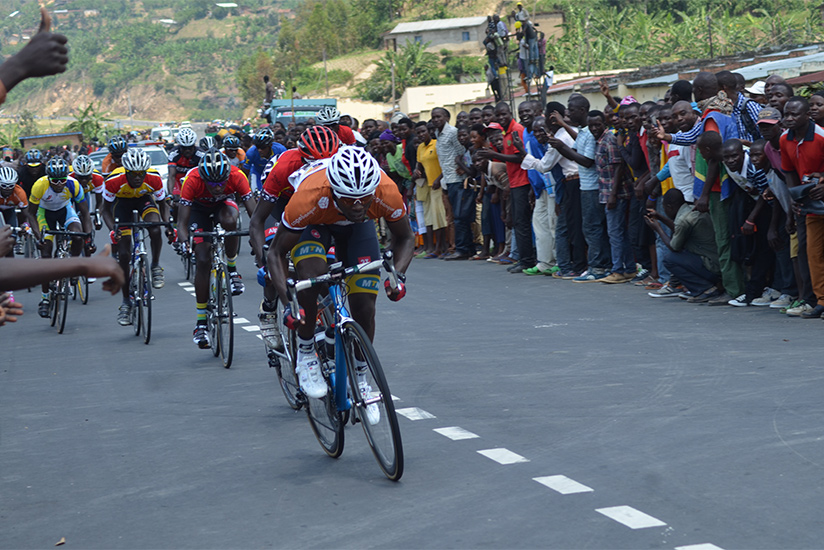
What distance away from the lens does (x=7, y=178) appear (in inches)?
691

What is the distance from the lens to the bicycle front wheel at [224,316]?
10351 mm

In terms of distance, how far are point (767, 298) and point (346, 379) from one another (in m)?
6.60

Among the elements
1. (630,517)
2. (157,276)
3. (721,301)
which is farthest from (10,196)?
(630,517)

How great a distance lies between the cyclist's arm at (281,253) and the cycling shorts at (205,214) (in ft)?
13.5

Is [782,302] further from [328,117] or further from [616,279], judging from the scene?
[328,117]

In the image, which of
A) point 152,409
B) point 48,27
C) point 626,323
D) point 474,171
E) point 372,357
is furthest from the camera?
point 474,171

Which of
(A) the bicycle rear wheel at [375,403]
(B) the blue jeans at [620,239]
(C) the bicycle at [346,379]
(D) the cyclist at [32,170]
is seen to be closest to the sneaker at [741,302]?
(B) the blue jeans at [620,239]

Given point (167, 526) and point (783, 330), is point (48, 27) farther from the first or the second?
point (783, 330)

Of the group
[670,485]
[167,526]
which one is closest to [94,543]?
[167,526]

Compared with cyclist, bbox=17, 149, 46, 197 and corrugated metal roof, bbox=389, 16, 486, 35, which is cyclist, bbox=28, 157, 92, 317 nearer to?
cyclist, bbox=17, 149, 46, 197

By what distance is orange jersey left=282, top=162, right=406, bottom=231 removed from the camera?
23.1 ft

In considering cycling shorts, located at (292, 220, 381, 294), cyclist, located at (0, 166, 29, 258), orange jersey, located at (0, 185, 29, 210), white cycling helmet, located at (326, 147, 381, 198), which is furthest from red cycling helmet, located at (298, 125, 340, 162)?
orange jersey, located at (0, 185, 29, 210)

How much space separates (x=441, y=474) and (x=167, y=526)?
5.21 ft

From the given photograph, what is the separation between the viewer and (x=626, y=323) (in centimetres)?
1134
